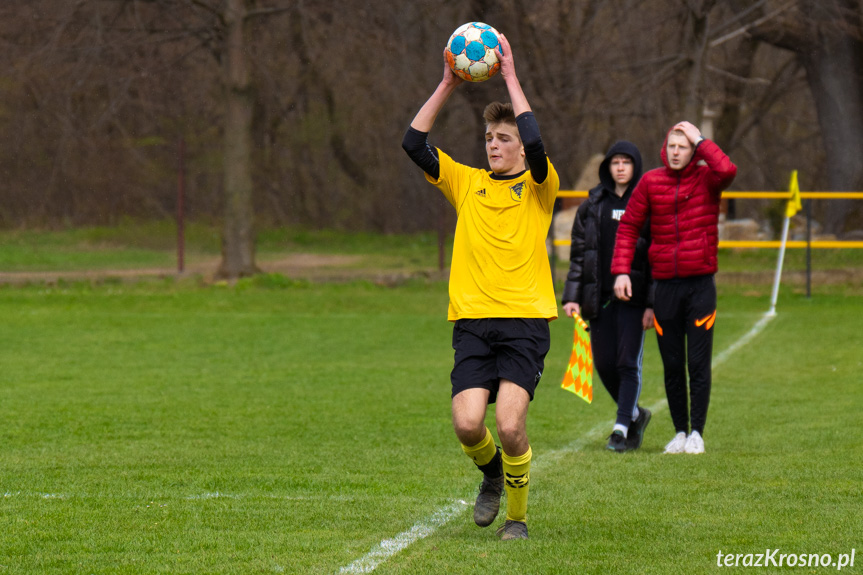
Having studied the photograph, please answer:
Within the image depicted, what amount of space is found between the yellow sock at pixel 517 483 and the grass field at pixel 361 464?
154mm

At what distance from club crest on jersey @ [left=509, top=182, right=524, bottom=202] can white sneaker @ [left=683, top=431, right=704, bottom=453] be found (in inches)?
106

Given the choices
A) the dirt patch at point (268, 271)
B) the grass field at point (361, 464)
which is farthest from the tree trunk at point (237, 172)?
the grass field at point (361, 464)

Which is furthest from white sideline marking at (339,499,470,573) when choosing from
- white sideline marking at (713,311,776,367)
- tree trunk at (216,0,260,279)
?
tree trunk at (216,0,260,279)

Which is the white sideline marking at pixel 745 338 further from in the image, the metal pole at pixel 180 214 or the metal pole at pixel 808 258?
the metal pole at pixel 180 214

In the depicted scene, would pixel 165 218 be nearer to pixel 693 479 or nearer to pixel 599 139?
pixel 599 139

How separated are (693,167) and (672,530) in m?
2.73

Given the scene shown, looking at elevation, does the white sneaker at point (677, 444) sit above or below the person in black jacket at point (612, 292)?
below

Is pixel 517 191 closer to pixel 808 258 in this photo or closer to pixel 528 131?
pixel 528 131

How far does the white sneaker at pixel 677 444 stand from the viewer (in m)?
7.17

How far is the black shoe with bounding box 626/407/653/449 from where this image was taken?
7.47 metres

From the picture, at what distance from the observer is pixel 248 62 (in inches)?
890

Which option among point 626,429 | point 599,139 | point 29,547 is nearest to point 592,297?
point 626,429

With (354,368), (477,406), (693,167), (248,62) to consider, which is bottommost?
(354,368)

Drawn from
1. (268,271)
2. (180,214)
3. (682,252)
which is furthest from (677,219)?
(180,214)
